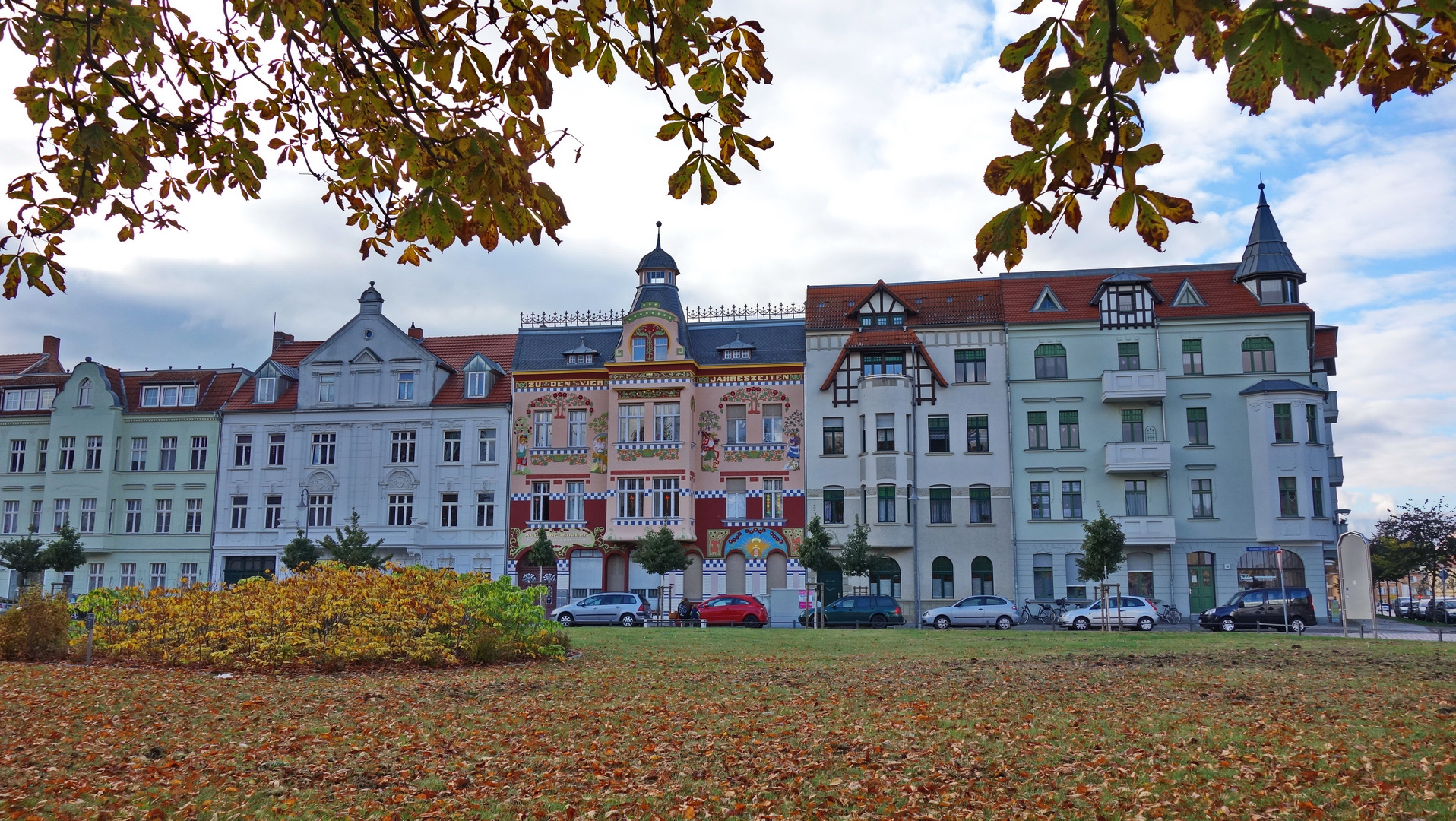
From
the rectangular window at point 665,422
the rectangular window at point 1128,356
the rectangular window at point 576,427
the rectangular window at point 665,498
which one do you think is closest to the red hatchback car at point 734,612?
the rectangular window at point 665,498

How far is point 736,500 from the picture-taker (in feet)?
157

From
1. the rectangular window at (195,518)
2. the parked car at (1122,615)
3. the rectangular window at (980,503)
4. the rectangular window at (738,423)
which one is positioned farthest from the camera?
the rectangular window at (195,518)

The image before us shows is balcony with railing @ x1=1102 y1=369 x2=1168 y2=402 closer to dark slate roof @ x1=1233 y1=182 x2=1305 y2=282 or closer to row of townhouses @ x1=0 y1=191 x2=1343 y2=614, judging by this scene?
row of townhouses @ x1=0 y1=191 x2=1343 y2=614

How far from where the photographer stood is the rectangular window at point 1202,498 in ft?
146

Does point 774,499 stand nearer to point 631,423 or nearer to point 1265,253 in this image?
point 631,423

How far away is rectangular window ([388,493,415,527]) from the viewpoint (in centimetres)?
4944

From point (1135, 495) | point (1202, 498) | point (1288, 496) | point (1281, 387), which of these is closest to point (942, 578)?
point (1135, 495)

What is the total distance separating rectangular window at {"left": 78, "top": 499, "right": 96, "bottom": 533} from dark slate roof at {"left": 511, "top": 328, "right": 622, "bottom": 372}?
21.3m

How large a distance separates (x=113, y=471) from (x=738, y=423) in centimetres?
3045

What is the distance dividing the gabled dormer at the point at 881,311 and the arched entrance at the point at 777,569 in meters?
11.1

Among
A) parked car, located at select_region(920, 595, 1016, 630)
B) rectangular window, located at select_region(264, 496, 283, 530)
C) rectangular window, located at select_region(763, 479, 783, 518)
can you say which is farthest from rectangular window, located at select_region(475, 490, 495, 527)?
parked car, located at select_region(920, 595, 1016, 630)

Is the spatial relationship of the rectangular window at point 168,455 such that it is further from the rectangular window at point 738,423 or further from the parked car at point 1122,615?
the parked car at point 1122,615

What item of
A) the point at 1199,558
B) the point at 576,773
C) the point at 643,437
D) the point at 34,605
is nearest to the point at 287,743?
the point at 576,773

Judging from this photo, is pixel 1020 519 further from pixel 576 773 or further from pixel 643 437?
pixel 576 773
